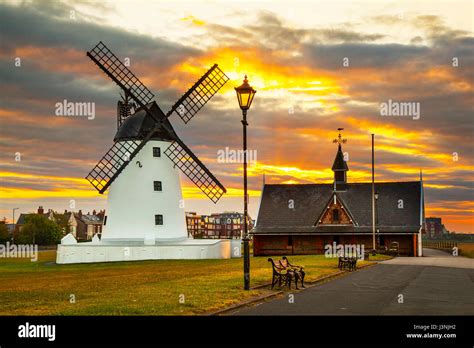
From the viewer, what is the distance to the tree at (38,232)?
10906 cm

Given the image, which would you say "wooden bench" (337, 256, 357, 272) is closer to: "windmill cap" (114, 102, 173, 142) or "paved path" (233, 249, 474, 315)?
"paved path" (233, 249, 474, 315)

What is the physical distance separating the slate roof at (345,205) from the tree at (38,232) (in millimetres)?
55063

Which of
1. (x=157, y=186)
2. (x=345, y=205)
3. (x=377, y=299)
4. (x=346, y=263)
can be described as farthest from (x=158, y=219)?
(x=377, y=299)

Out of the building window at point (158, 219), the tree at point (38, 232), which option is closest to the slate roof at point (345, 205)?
the building window at point (158, 219)

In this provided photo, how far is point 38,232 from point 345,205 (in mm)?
66613

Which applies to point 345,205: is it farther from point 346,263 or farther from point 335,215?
point 346,263

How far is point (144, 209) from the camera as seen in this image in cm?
5025

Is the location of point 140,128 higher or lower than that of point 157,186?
higher

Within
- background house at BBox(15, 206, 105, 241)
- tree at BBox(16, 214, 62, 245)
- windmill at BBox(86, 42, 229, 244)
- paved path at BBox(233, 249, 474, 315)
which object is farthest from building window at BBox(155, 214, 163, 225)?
background house at BBox(15, 206, 105, 241)

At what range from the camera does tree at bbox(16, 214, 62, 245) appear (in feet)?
358

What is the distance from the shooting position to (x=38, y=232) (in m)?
111

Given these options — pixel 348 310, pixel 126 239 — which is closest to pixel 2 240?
pixel 126 239
